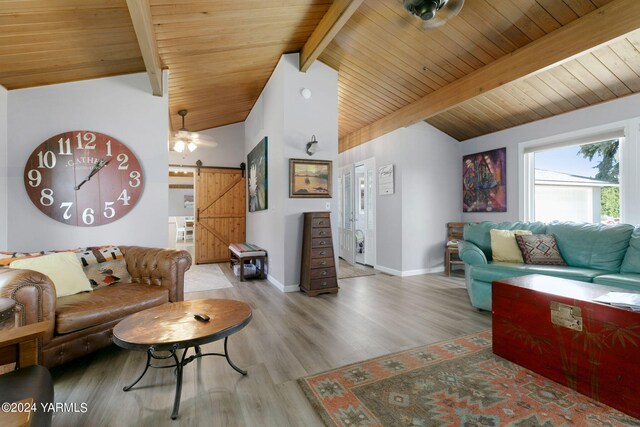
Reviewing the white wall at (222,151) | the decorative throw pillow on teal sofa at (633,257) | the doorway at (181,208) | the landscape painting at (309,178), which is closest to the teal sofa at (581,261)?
the decorative throw pillow on teal sofa at (633,257)

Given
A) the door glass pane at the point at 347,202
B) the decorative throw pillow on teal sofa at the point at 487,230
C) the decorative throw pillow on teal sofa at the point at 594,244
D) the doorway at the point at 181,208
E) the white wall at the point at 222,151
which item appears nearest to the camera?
the decorative throw pillow on teal sofa at the point at 594,244

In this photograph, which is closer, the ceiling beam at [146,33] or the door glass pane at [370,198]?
the ceiling beam at [146,33]

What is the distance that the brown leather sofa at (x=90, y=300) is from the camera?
1771 mm

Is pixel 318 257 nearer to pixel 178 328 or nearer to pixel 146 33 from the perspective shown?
pixel 178 328

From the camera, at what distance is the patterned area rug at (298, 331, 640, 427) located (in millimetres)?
1557

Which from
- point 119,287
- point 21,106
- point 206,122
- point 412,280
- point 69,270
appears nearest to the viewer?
point 69,270

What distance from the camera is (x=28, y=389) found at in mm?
1125

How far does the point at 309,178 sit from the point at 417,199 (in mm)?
2176

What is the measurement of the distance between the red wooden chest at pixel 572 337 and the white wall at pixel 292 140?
2394mm

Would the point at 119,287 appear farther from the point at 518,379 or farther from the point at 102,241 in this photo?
the point at 518,379

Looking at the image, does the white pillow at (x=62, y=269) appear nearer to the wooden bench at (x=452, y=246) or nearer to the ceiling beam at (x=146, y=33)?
the ceiling beam at (x=146, y=33)

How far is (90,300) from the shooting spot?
2195 mm

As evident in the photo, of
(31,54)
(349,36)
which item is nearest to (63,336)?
(31,54)

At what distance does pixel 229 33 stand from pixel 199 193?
12.9 feet
